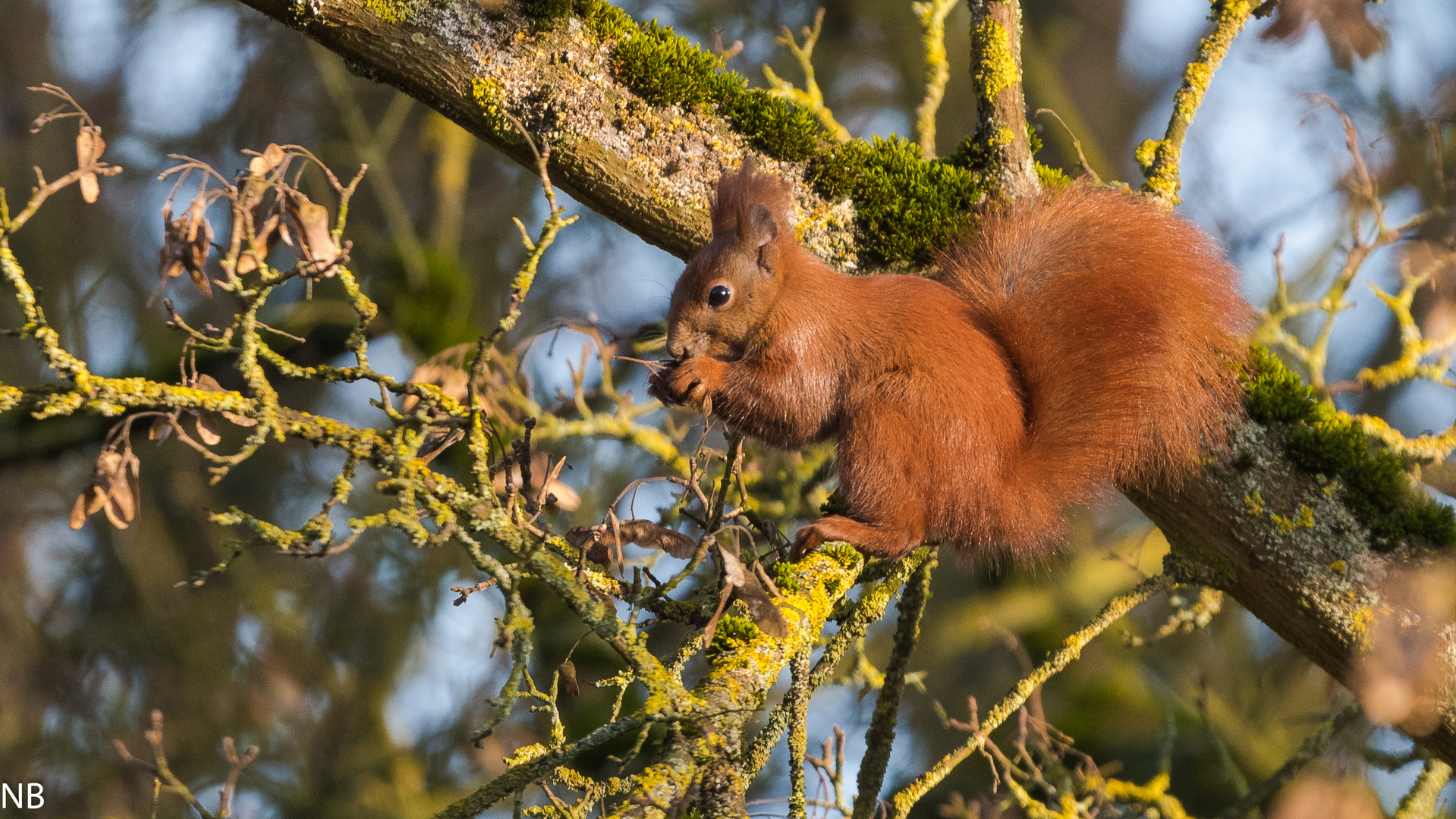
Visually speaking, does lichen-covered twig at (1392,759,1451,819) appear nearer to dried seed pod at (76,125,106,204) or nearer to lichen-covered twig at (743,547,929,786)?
lichen-covered twig at (743,547,929,786)

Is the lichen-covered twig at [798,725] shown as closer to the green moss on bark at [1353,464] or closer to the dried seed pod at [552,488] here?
the dried seed pod at [552,488]

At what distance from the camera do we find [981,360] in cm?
202

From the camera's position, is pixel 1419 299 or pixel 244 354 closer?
pixel 244 354

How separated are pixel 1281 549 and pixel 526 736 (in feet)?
12.0

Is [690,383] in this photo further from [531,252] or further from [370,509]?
[370,509]

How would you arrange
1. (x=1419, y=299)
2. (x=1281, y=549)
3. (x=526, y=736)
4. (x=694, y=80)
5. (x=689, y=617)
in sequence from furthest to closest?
(x=526, y=736) < (x=1419, y=299) < (x=694, y=80) < (x=1281, y=549) < (x=689, y=617)

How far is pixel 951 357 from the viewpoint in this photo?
1.98 meters

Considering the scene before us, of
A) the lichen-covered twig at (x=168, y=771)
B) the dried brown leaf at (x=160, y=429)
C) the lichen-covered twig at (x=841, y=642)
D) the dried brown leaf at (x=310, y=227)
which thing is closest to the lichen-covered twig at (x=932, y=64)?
the lichen-covered twig at (x=841, y=642)

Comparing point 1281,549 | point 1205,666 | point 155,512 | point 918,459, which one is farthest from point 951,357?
point 155,512

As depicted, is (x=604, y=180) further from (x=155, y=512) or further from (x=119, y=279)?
(x=119, y=279)

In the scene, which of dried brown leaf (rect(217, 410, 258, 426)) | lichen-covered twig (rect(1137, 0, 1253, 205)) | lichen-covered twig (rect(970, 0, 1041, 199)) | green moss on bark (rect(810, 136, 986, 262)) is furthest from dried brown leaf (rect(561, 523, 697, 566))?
lichen-covered twig (rect(1137, 0, 1253, 205))

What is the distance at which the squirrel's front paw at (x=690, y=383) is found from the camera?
77.5 inches

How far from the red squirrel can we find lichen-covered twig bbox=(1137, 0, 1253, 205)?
287mm

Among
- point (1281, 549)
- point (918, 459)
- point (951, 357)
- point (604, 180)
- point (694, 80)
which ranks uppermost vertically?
point (694, 80)
